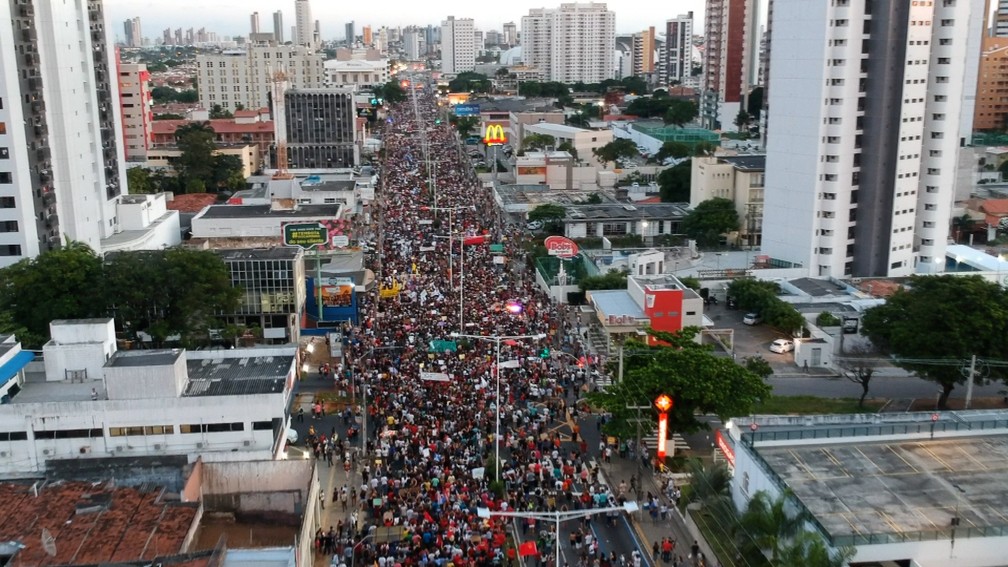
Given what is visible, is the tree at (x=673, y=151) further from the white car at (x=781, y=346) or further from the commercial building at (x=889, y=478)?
the commercial building at (x=889, y=478)

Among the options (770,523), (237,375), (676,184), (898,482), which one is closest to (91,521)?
(237,375)

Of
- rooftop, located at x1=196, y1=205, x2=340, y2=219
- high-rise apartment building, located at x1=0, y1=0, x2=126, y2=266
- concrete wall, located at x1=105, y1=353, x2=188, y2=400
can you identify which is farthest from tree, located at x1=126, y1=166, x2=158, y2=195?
concrete wall, located at x1=105, y1=353, x2=188, y2=400

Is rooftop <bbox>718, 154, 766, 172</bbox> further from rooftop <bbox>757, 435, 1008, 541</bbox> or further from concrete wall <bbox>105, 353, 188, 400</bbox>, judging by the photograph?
concrete wall <bbox>105, 353, 188, 400</bbox>

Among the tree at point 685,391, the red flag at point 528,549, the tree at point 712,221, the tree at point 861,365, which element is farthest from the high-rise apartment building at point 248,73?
the red flag at point 528,549

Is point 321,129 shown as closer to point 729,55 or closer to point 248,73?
point 248,73

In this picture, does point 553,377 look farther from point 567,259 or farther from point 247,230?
point 247,230

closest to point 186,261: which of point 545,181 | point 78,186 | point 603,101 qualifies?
point 78,186
